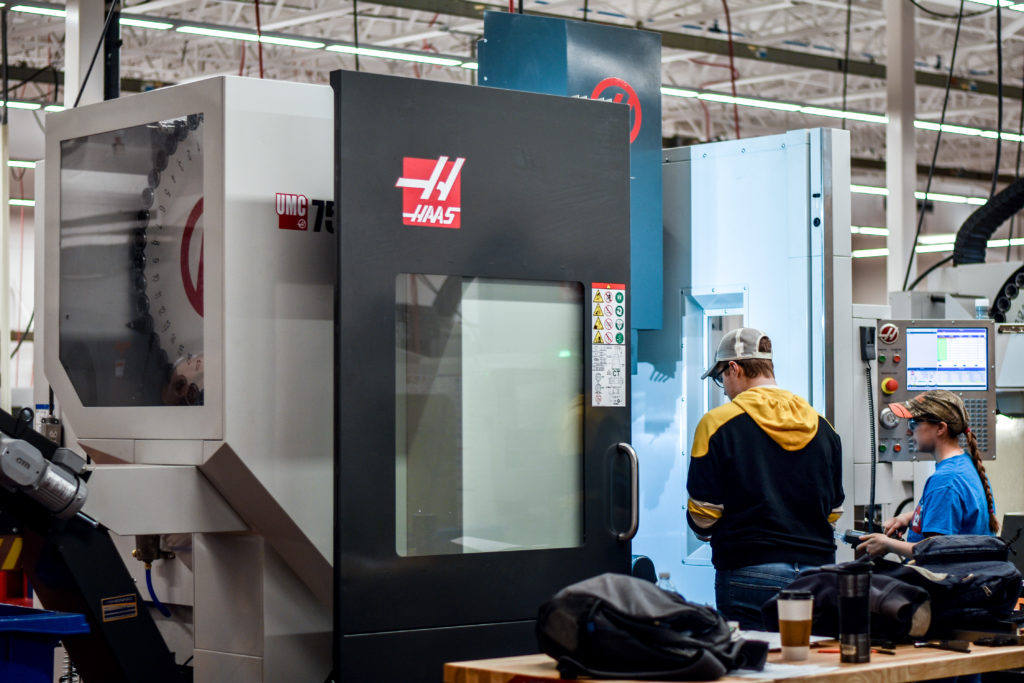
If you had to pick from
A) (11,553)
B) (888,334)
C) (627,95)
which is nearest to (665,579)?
(888,334)

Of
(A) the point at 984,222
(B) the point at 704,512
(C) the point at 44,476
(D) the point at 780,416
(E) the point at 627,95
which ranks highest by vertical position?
(E) the point at 627,95

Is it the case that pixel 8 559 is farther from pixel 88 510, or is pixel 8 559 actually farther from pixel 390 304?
pixel 390 304

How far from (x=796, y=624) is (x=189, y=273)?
181cm

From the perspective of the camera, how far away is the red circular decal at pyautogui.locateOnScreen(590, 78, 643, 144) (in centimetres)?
443

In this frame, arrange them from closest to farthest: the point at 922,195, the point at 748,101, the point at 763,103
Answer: the point at 748,101, the point at 763,103, the point at 922,195

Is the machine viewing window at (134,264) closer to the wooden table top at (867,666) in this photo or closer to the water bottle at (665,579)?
the wooden table top at (867,666)

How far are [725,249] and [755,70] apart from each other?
31.4 ft

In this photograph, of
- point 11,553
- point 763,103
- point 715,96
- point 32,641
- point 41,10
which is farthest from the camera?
point 715,96

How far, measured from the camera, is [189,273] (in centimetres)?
349

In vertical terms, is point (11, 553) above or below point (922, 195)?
below

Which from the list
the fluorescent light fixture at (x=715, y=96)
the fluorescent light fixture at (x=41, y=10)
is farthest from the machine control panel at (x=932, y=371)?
the fluorescent light fixture at (x=41, y=10)

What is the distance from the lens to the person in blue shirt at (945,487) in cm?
374

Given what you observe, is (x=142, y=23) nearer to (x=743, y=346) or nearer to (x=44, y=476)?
(x=743, y=346)

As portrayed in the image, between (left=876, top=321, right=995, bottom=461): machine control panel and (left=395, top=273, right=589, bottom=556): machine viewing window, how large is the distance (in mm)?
1535
